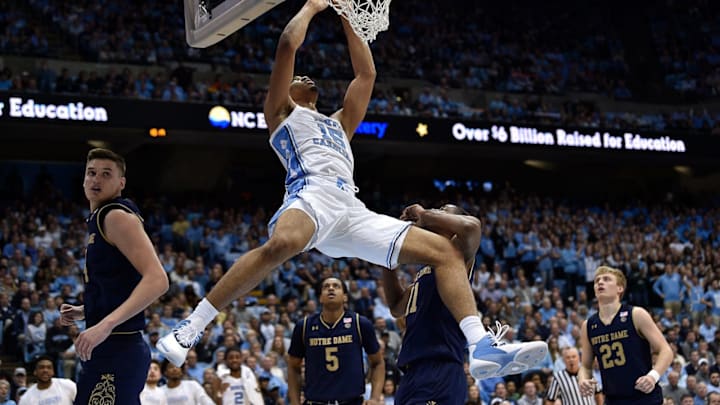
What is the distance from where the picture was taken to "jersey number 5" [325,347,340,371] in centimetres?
856

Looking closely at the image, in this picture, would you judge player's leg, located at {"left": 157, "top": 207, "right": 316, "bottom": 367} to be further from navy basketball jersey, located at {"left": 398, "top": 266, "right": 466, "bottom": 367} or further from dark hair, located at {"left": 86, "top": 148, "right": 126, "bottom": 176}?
navy basketball jersey, located at {"left": 398, "top": 266, "right": 466, "bottom": 367}

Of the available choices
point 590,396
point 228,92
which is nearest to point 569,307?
point 228,92

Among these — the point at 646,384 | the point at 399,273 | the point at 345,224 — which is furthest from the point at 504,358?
the point at 399,273

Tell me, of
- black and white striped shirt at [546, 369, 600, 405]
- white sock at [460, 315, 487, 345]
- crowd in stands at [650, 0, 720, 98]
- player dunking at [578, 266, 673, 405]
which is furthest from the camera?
crowd in stands at [650, 0, 720, 98]

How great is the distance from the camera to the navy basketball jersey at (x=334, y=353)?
851 cm

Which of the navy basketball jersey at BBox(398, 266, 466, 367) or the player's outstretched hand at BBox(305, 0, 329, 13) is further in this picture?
the player's outstretched hand at BBox(305, 0, 329, 13)

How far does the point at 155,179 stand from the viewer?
2422 cm

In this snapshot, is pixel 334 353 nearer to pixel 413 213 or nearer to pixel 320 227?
pixel 413 213

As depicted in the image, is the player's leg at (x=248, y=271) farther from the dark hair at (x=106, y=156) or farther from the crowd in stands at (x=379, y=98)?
A: the crowd in stands at (x=379, y=98)

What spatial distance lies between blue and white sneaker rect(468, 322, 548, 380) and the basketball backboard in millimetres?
2547

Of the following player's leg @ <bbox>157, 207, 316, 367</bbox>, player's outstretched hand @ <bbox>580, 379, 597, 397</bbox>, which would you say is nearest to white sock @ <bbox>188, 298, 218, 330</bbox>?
player's leg @ <bbox>157, 207, 316, 367</bbox>

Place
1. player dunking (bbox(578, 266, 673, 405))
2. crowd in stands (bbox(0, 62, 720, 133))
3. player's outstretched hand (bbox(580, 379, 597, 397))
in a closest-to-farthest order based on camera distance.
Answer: player's outstretched hand (bbox(580, 379, 597, 397)) → player dunking (bbox(578, 266, 673, 405)) → crowd in stands (bbox(0, 62, 720, 133))

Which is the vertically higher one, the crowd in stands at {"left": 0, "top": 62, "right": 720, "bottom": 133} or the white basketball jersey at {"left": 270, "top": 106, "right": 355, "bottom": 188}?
the crowd in stands at {"left": 0, "top": 62, "right": 720, "bottom": 133}

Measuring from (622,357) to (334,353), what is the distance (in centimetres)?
253
